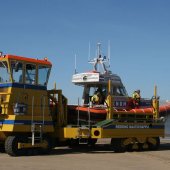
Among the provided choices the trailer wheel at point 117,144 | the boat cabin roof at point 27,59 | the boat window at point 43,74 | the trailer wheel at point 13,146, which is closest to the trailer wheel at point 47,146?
the trailer wheel at point 13,146

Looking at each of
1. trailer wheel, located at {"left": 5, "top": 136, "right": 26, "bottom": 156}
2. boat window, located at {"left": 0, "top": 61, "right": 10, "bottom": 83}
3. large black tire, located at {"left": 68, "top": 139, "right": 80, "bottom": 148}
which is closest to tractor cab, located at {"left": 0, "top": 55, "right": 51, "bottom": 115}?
boat window, located at {"left": 0, "top": 61, "right": 10, "bottom": 83}

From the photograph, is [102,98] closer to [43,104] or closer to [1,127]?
[43,104]

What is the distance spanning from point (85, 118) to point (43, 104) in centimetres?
207

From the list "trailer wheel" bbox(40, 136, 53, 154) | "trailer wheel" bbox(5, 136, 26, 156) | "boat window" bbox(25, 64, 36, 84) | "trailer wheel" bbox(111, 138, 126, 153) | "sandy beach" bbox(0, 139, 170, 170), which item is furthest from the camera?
"trailer wheel" bbox(111, 138, 126, 153)

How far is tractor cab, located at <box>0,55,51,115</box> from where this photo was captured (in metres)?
15.4

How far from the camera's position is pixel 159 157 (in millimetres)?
15328

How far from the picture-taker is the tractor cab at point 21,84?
1538 centimetres

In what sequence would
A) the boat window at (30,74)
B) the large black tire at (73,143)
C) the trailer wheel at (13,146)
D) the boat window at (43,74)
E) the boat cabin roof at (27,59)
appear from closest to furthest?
the trailer wheel at (13,146) < the boat cabin roof at (27,59) < the boat window at (30,74) < the boat window at (43,74) < the large black tire at (73,143)

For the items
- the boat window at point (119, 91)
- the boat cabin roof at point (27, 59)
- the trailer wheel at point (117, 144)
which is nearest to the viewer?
the boat cabin roof at point (27, 59)

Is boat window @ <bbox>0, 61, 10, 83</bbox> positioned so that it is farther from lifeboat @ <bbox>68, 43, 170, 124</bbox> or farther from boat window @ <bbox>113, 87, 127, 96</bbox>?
boat window @ <bbox>113, 87, 127, 96</bbox>

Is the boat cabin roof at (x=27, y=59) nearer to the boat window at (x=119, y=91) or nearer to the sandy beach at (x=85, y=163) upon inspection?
the sandy beach at (x=85, y=163)

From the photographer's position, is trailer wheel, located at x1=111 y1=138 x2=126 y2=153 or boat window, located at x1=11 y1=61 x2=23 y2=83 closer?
boat window, located at x1=11 y1=61 x2=23 y2=83

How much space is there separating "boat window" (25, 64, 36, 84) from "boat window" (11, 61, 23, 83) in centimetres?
25

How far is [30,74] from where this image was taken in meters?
16.1
